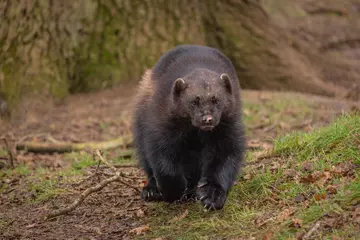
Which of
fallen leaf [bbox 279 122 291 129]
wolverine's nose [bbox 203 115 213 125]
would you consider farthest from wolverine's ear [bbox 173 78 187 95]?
fallen leaf [bbox 279 122 291 129]

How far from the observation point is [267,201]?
5.23 meters

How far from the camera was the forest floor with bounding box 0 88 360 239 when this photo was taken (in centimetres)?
465

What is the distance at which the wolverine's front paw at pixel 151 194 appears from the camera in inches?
231

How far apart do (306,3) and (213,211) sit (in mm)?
10904

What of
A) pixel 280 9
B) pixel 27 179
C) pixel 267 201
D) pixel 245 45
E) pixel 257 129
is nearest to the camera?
pixel 267 201

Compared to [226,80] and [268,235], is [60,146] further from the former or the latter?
[268,235]

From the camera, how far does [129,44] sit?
34.0ft

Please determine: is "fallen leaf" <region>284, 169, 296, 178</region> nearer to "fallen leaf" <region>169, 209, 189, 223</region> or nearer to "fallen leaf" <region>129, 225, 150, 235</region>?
"fallen leaf" <region>169, 209, 189, 223</region>

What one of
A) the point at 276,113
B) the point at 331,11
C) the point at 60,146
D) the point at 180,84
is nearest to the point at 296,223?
the point at 180,84

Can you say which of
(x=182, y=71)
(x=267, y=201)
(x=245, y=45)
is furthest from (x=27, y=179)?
(x=245, y=45)

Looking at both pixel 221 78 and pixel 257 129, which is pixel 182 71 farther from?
pixel 257 129

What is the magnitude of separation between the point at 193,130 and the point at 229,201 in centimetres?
67

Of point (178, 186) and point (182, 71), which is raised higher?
point (182, 71)

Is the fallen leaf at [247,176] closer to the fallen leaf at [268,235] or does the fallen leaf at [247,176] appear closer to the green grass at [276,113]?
the fallen leaf at [268,235]
